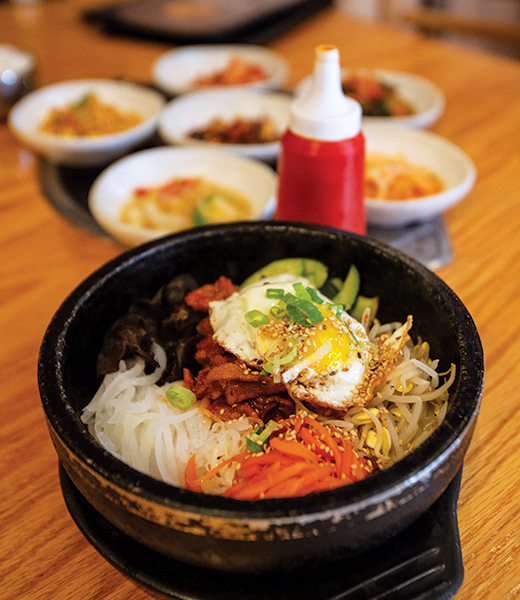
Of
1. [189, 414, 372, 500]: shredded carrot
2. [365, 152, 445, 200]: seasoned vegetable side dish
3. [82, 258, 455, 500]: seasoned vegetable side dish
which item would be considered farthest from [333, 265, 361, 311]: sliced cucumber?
[365, 152, 445, 200]: seasoned vegetable side dish

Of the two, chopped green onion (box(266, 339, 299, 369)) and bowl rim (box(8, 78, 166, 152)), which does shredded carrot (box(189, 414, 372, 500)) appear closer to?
chopped green onion (box(266, 339, 299, 369))

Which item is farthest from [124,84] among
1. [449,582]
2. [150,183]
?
[449,582]

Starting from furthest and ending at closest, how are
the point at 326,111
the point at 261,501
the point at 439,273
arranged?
the point at 439,273, the point at 326,111, the point at 261,501

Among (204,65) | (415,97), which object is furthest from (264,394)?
(204,65)

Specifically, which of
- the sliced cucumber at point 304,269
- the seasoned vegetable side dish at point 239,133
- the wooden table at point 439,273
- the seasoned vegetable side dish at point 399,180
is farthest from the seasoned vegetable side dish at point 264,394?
the seasoned vegetable side dish at point 239,133

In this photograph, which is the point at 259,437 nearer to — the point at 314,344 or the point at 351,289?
the point at 314,344

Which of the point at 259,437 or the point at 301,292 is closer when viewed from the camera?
the point at 259,437
